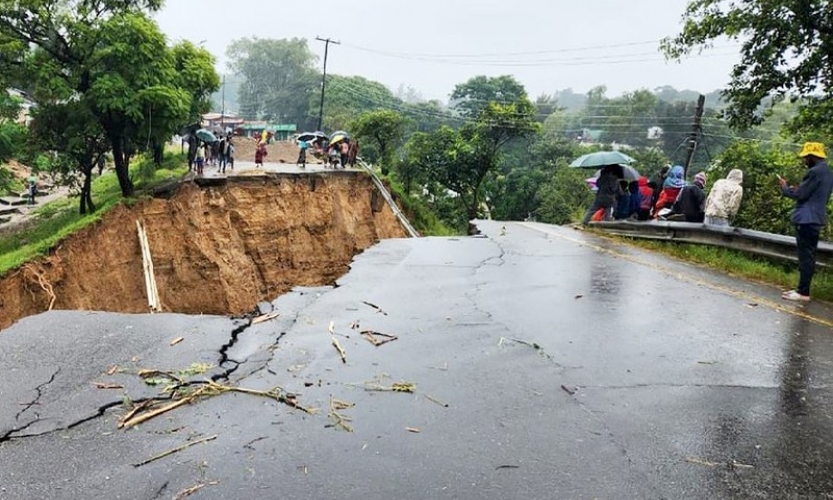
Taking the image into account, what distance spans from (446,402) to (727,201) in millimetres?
9317

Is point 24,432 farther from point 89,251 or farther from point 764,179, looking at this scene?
point 764,179

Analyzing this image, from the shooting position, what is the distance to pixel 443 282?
7.91 metres

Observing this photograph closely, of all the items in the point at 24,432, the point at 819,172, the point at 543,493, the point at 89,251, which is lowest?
the point at 89,251

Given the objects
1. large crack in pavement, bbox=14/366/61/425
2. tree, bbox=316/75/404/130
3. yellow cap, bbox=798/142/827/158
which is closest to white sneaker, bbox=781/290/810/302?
yellow cap, bbox=798/142/827/158

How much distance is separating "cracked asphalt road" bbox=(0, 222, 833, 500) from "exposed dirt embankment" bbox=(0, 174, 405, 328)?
11489 millimetres

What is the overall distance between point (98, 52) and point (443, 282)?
1366 cm

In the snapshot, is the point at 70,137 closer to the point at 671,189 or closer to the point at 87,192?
the point at 87,192

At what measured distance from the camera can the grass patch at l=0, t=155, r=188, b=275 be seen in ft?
48.9

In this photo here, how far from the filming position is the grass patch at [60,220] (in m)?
14.9

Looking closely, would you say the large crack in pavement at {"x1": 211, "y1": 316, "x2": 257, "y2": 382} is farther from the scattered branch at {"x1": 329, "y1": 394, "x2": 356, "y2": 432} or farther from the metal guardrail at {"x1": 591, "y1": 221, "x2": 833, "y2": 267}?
the metal guardrail at {"x1": 591, "y1": 221, "x2": 833, "y2": 267}

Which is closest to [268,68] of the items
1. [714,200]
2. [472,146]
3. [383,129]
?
[383,129]

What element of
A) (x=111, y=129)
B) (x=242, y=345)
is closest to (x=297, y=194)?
(x=111, y=129)

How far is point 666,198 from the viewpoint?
46.1 feet

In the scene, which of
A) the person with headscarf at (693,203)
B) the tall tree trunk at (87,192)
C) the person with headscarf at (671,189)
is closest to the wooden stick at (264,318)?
the person with headscarf at (693,203)
